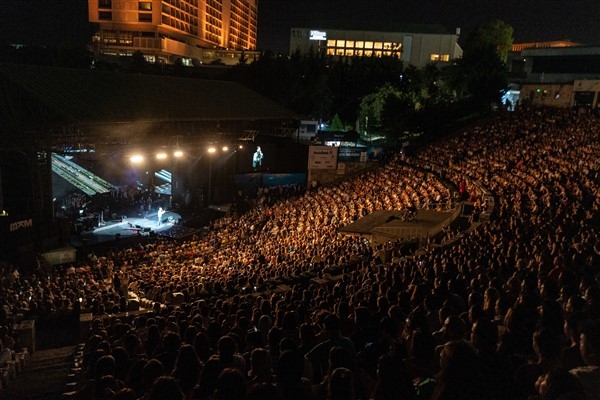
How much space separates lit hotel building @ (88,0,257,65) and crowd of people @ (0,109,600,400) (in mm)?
52092

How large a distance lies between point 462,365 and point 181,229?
87.5 ft

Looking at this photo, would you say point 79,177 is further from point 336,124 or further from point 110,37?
point 110,37

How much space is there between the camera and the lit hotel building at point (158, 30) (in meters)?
74.2

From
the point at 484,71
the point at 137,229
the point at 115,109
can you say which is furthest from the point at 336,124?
the point at 115,109

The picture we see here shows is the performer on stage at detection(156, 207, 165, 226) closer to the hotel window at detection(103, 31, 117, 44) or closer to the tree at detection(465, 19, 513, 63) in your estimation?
the tree at detection(465, 19, 513, 63)

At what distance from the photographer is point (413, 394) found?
3.46 meters

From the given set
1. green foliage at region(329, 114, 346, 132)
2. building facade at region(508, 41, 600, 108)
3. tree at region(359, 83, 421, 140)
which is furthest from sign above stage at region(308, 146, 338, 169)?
building facade at region(508, 41, 600, 108)

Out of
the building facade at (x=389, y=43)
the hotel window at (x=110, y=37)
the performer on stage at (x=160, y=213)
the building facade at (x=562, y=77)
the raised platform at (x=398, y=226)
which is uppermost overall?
the building facade at (x=389, y=43)

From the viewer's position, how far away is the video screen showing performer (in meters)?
34.6

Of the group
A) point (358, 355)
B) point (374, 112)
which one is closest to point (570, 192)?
point (358, 355)

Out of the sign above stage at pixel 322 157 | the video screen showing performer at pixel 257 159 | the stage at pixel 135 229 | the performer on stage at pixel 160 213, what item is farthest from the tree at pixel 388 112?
the performer on stage at pixel 160 213

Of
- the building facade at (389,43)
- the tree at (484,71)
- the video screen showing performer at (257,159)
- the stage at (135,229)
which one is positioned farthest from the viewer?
the building facade at (389,43)

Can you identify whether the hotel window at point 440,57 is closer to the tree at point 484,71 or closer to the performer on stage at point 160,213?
the tree at point 484,71

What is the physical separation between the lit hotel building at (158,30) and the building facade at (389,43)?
40.3 ft
